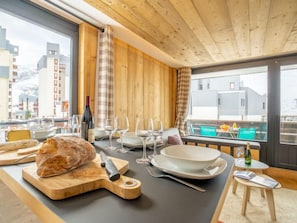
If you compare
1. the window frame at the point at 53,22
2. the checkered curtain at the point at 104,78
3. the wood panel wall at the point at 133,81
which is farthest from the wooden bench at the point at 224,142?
the window frame at the point at 53,22

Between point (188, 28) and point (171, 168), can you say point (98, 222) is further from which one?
point (188, 28)

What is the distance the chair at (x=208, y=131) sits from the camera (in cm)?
389

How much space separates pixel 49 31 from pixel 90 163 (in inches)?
73.6

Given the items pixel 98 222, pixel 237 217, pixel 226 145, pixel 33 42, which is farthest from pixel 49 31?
pixel 226 145

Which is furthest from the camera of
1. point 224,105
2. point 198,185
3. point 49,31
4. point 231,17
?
point 224,105

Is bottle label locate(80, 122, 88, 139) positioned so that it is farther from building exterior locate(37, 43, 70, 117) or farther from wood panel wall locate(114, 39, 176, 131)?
wood panel wall locate(114, 39, 176, 131)

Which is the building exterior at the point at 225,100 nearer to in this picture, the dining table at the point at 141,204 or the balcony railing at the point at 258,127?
the balcony railing at the point at 258,127

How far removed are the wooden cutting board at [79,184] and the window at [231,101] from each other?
12.2 feet

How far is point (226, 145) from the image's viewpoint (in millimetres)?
3242

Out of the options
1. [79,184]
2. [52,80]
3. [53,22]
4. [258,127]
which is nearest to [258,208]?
[258,127]

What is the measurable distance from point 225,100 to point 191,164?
366 centimetres

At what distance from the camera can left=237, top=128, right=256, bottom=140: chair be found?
11.4ft

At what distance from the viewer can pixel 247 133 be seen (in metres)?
3.54

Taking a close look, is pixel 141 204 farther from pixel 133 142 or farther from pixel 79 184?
pixel 133 142
